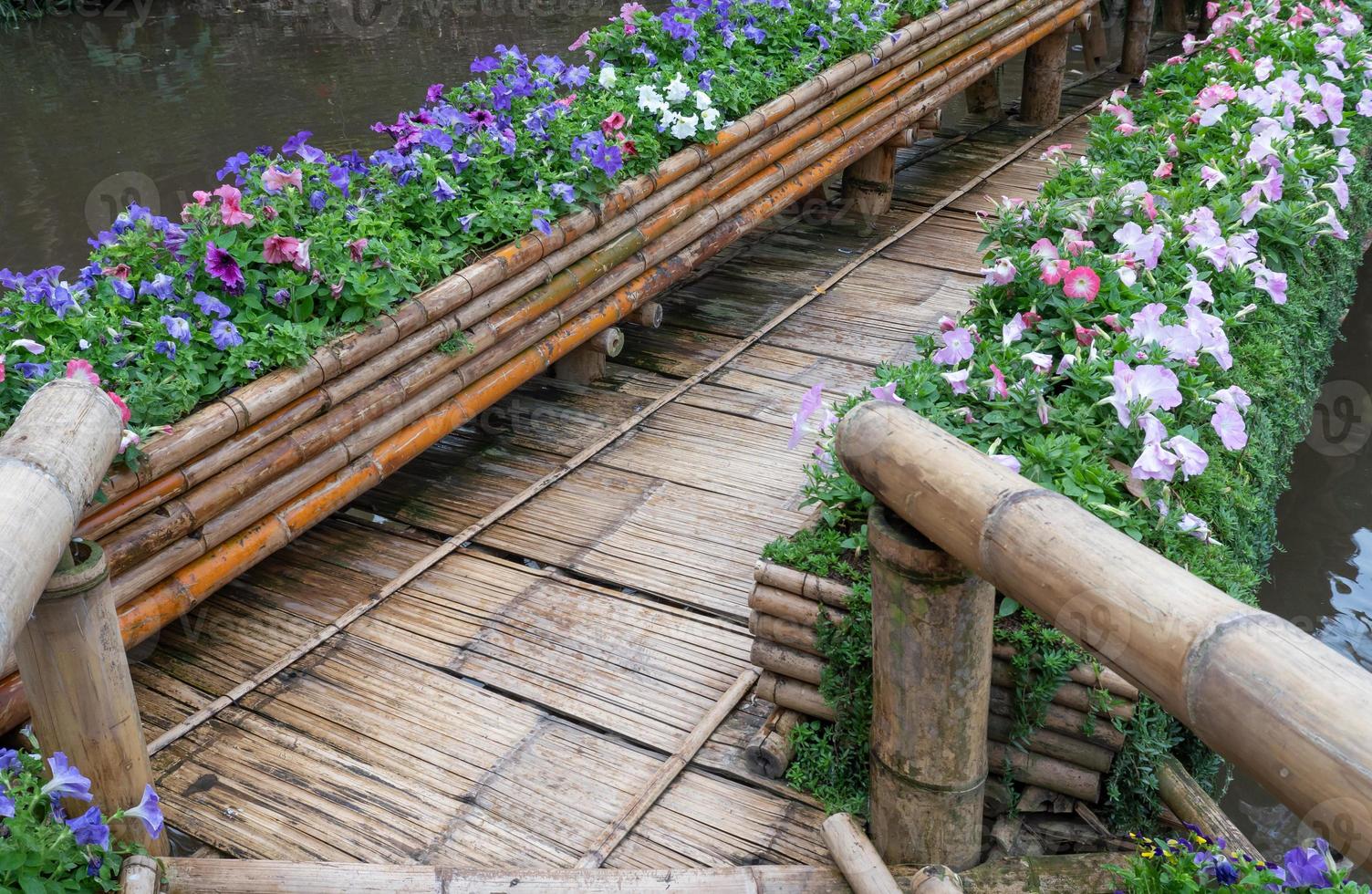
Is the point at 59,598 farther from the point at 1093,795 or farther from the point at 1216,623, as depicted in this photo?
the point at 1093,795

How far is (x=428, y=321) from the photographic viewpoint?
11.7 feet

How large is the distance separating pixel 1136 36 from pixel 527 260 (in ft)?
21.7

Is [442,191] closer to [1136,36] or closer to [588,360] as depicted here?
[588,360]

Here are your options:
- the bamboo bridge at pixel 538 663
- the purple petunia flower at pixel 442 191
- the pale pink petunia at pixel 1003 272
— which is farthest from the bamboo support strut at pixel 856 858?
the purple petunia flower at pixel 442 191

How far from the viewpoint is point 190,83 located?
10352 mm

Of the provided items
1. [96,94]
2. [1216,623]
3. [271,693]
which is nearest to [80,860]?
[271,693]

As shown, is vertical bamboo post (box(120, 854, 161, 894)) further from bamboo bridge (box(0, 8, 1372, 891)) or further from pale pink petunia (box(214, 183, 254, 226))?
pale pink petunia (box(214, 183, 254, 226))

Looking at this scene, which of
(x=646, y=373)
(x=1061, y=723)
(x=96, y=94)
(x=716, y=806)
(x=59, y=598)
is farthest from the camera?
(x=96, y=94)

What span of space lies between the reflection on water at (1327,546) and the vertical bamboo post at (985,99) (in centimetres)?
265

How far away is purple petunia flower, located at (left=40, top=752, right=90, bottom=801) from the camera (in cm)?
183

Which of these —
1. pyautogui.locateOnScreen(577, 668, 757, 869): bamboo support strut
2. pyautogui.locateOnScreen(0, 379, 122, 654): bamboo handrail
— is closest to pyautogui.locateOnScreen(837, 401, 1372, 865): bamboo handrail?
pyautogui.locateOnScreen(577, 668, 757, 869): bamboo support strut

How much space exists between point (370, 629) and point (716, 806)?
114 cm
